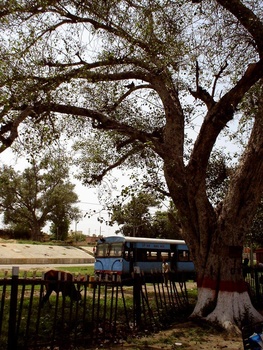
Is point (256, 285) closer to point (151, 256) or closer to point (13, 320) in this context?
point (13, 320)

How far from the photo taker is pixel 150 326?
8.01 metres

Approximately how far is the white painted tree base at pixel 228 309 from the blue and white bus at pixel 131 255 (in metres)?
10.3

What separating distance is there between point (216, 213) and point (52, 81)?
217 inches

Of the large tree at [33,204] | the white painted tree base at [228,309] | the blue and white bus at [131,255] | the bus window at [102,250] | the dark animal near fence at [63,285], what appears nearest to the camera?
the dark animal near fence at [63,285]

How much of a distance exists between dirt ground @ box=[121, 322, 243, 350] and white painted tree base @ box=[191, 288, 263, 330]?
0.33 meters

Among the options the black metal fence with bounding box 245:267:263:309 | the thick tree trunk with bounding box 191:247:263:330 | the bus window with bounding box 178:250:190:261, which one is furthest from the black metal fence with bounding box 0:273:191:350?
the bus window with bounding box 178:250:190:261

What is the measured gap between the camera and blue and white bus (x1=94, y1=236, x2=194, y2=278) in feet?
65.5

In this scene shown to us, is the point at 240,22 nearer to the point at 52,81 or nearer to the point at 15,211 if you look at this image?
the point at 52,81

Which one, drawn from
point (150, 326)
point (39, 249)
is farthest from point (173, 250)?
point (39, 249)

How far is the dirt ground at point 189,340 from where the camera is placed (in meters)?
6.70

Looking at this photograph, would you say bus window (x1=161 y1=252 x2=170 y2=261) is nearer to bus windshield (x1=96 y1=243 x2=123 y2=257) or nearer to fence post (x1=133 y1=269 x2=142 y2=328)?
bus windshield (x1=96 y1=243 x2=123 y2=257)

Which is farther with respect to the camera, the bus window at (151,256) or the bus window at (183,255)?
the bus window at (183,255)

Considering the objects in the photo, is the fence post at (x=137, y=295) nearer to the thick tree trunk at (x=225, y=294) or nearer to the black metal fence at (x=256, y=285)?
the thick tree trunk at (x=225, y=294)

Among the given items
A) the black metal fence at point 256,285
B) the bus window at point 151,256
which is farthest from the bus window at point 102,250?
the black metal fence at point 256,285
